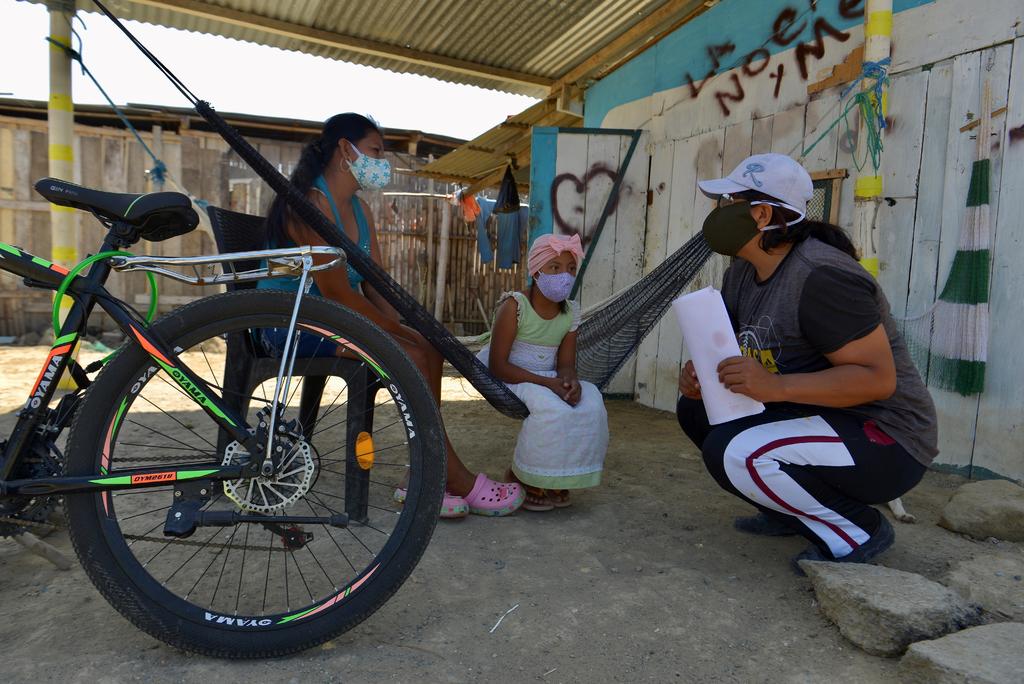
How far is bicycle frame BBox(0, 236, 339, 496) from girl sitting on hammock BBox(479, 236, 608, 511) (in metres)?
1.09

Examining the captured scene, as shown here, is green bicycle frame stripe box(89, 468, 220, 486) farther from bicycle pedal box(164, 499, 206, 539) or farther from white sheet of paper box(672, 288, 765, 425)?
white sheet of paper box(672, 288, 765, 425)

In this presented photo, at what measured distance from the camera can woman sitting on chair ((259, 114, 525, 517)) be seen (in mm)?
2342

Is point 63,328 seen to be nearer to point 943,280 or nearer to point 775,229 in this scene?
point 775,229

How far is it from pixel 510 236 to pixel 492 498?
5.68 m

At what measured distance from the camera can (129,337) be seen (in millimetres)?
1492

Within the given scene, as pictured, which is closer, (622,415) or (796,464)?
(796,464)

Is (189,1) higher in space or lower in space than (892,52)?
higher

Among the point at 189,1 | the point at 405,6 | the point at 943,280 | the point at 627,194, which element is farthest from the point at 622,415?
the point at 189,1

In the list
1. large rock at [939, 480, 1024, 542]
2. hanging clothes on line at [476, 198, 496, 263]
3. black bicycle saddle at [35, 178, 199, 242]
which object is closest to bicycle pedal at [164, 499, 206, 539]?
black bicycle saddle at [35, 178, 199, 242]

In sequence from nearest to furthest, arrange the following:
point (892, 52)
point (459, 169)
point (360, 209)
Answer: point (360, 209)
point (892, 52)
point (459, 169)

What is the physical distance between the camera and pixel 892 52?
315 centimetres

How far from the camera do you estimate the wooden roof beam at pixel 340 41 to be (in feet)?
15.5

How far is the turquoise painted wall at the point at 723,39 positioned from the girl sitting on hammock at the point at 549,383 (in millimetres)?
2032

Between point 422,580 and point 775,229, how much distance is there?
4.66 feet
